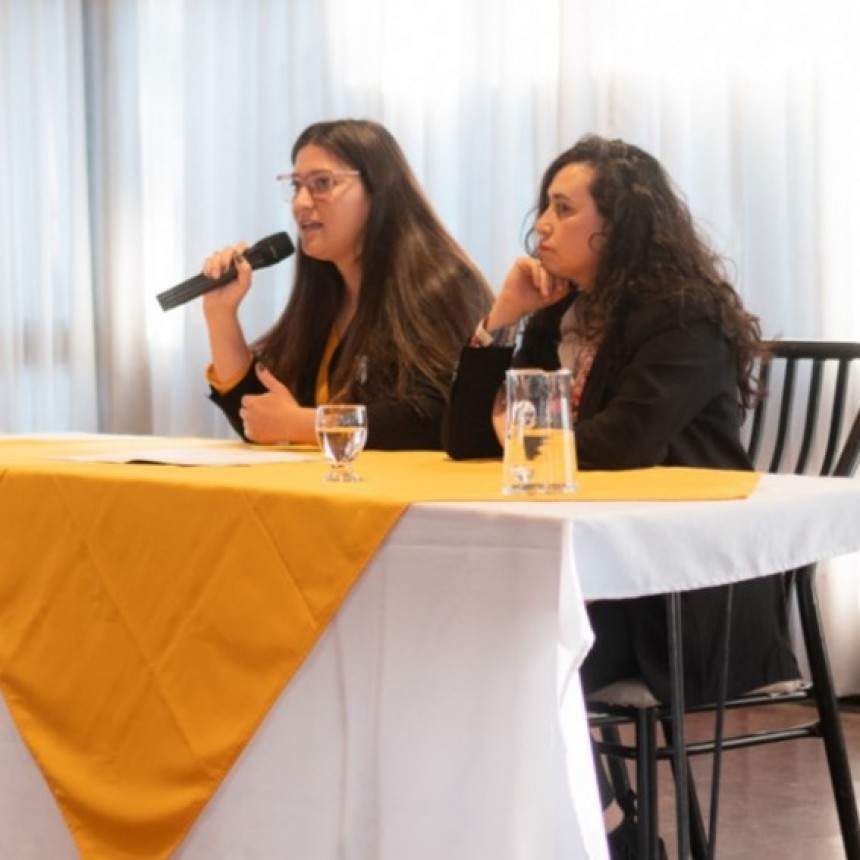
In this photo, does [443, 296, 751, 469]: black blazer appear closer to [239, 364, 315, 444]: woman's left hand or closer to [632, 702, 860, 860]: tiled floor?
[239, 364, 315, 444]: woman's left hand

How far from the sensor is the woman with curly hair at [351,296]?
278 centimetres

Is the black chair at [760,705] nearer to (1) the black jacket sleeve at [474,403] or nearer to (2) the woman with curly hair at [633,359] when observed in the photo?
(2) the woman with curly hair at [633,359]

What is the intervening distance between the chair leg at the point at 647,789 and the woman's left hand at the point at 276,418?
2.82ft

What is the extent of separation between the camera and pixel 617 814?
302 centimetres

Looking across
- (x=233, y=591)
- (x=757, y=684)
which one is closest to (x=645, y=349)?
(x=757, y=684)

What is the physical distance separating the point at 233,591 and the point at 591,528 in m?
0.46

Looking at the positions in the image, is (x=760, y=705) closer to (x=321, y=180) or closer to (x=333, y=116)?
(x=321, y=180)

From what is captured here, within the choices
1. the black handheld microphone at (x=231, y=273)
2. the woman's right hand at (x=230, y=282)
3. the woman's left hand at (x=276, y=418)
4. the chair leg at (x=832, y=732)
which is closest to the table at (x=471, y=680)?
the chair leg at (x=832, y=732)

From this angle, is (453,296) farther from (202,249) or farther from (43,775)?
(202,249)

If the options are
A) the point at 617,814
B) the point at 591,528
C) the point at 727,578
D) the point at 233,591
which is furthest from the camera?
the point at 617,814

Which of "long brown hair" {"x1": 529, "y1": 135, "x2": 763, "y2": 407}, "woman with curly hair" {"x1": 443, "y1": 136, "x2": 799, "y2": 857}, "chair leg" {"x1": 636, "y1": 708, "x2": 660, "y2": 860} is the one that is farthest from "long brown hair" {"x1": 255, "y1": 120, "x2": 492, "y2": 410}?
"chair leg" {"x1": 636, "y1": 708, "x2": 660, "y2": 860}

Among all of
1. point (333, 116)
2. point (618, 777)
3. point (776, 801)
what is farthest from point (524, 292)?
point (333, 116)

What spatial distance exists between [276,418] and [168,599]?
79cm

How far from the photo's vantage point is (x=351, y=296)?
9.74ft
